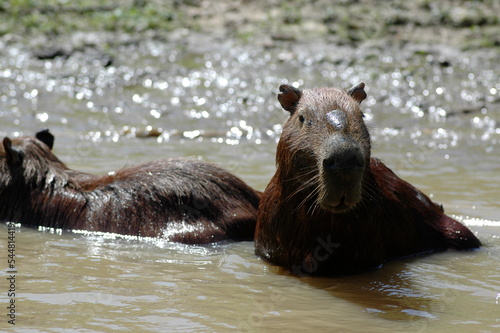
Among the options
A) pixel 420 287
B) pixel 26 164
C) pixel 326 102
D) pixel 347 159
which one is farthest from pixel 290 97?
pixel 26 164

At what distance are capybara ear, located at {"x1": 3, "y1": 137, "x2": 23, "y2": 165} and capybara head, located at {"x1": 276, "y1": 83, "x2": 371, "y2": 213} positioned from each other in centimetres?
226

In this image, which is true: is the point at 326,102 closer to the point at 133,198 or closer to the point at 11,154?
the point at 133,198

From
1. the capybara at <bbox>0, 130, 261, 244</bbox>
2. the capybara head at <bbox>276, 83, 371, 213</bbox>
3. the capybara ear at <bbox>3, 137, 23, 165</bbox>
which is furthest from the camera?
the capybara ear at <bbox>3, 137, 23, 165</bbox>

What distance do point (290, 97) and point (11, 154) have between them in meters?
2.35

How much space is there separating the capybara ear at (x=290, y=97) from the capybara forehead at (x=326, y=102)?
5 centimetres

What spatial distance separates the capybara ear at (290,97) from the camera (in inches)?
190

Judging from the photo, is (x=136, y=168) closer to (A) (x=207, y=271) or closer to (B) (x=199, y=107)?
(A) (x=207, y=271)

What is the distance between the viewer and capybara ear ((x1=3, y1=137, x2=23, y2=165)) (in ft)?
19.8

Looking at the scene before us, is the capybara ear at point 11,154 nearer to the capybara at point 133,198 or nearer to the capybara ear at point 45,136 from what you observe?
the capybara at point 133,198

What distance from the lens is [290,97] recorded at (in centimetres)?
487

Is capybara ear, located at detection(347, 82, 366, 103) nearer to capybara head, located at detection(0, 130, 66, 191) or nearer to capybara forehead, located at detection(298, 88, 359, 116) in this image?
capybara forehead, located at detection(298, 88, 359, 116)

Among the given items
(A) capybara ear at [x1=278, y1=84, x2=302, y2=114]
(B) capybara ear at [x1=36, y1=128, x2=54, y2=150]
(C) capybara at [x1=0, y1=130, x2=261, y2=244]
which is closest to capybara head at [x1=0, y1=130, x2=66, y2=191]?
(C) capybara at [x1=0, y1=130, x2=261, y2=244]

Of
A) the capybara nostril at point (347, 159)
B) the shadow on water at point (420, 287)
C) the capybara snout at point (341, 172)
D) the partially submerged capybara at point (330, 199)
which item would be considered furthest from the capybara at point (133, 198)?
the capybara nostril at point (347, 159)

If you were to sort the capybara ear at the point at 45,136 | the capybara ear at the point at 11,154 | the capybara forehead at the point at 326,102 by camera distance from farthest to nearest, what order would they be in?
the capybara ear at the point at 45,136 → the capybara ear at the point at 11,154 → the capybara forehead at the point at 326,102
